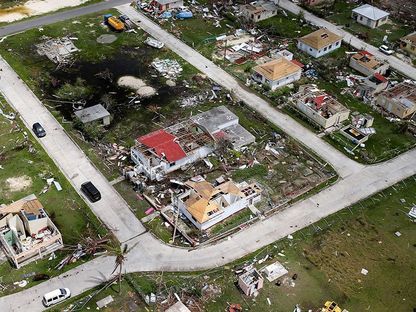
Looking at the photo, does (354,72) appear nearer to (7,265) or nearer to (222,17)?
(222,17)

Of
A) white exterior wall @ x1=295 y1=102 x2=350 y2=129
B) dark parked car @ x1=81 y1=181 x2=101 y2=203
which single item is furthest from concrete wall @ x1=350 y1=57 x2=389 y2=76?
dark parked car @ x1=81 y1=181 x2=101 y2=203

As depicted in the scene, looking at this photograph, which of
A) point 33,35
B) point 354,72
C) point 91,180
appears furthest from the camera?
point 33,35

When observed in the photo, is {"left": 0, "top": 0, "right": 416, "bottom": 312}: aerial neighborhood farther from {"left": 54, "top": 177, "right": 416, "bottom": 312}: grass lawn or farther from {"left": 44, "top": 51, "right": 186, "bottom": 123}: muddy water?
{"left": 44, "top": 51, "right": 186, "bottom": 123}: muddy water

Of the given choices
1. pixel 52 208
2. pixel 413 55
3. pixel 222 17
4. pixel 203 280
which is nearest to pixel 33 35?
pixel 222 17

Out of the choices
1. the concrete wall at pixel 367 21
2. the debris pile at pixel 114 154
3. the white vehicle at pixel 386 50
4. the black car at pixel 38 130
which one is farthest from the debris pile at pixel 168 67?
the concrete wall at pixel 367 21

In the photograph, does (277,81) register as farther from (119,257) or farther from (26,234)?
(26,234)

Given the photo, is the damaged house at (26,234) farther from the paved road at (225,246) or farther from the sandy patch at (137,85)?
the sandy patch at (137,85)
